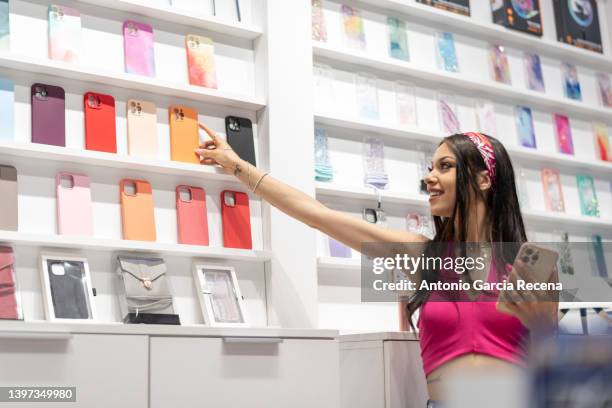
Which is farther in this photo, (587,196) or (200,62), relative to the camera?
(587,196)

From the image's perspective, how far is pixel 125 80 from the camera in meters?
2.94

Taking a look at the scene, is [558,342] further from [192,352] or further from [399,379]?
[399,379]

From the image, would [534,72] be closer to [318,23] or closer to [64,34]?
[318,23]

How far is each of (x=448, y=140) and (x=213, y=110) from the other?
1.10 m

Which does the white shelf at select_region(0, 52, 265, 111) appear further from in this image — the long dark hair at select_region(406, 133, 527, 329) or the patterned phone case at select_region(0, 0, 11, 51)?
the long dark hair at select_region(406, 133, 527, 329)

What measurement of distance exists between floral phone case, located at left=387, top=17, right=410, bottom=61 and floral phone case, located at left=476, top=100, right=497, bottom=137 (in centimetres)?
51

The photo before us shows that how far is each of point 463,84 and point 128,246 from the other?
2.09 meters

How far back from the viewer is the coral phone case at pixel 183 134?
306cm

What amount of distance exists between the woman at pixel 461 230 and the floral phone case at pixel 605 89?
2590mm

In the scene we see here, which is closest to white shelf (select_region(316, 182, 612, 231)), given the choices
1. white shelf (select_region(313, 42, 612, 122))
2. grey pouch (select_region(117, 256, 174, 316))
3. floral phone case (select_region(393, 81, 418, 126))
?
floral phone case (select_region(393, 81, 418, 126))

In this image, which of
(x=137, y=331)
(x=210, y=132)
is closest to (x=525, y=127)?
(x=210, y=132)

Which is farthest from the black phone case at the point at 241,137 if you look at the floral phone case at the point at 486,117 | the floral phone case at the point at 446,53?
the floral phone case at the point at 486,117

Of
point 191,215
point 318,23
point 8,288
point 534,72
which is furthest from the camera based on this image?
point 534,72

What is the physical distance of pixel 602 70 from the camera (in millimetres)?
4852
